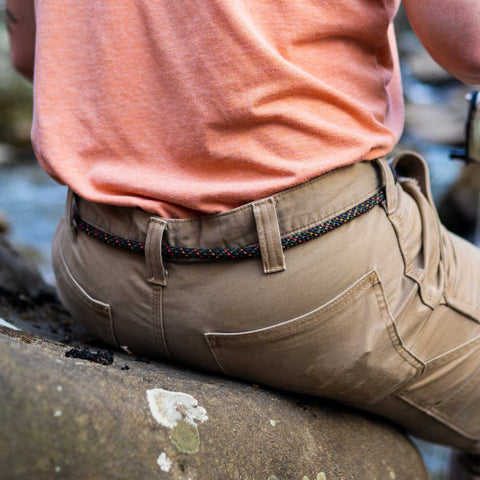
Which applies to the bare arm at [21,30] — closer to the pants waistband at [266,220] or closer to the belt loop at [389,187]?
the pants waistband at [266,220]

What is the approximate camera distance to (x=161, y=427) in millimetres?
962

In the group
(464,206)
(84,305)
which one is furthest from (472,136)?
(464,206)

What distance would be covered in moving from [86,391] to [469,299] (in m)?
0.86

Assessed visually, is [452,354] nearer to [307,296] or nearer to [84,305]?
[307,296]

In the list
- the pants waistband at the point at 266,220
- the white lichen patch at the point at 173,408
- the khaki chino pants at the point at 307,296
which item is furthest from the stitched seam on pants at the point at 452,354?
the white lichen patch at the point at 173,408

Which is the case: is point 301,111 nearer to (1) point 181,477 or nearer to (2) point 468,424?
(1) point 181,477

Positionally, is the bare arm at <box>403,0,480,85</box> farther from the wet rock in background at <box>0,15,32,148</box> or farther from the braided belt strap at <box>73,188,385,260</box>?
the wet rock in background at <box>0,15,32,148</box>

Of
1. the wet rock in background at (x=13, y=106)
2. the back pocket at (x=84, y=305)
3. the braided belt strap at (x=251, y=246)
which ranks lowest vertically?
the wet rock in background at (x=13, y=106)

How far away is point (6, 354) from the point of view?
88 centimetres

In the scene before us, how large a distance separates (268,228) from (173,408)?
36cm

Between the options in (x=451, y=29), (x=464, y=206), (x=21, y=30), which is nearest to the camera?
(x=451, y=29)

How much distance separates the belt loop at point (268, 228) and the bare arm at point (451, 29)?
1.42 feet

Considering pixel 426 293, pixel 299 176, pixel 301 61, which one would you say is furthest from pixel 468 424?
pixel 301 61

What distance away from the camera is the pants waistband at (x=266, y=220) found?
1.13 meters
